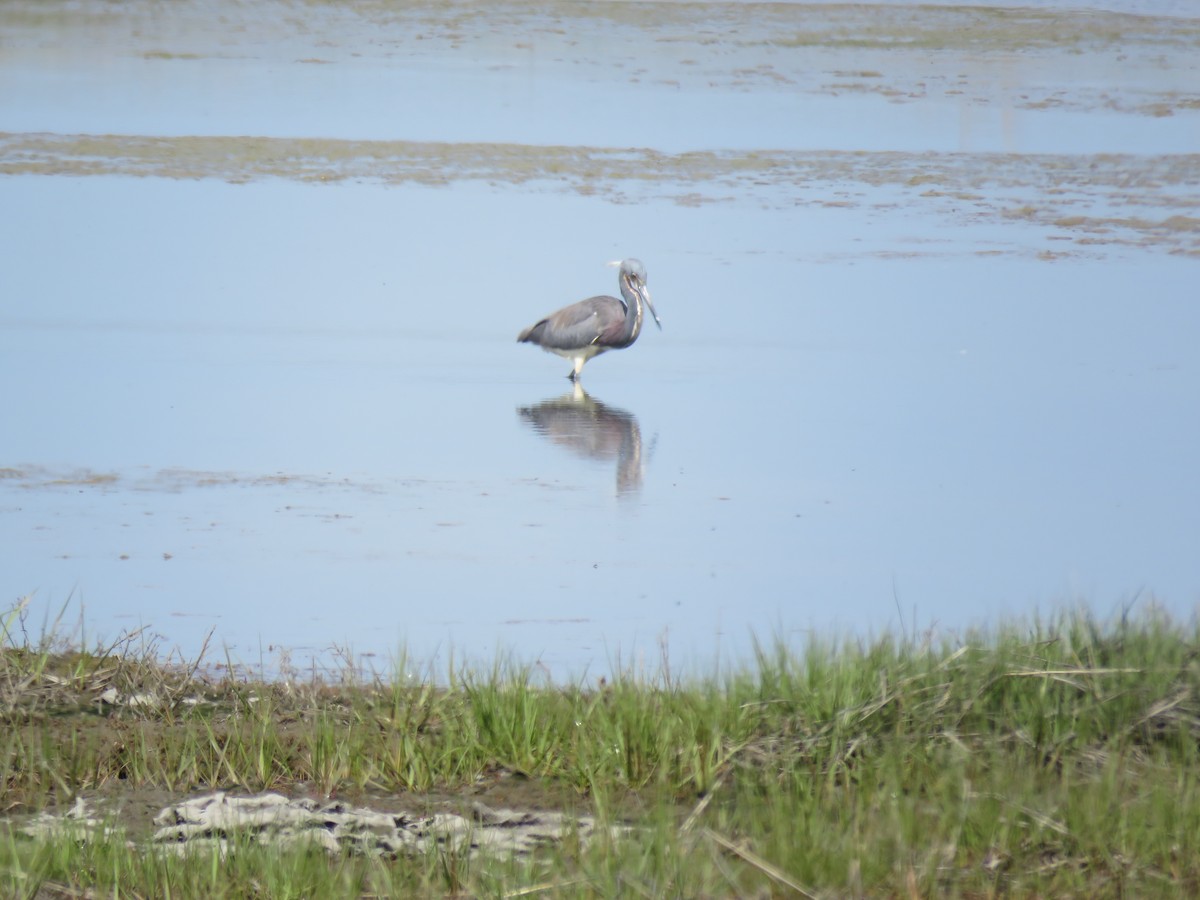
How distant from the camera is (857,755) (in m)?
4.47

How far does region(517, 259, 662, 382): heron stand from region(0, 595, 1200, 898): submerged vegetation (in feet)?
15.3

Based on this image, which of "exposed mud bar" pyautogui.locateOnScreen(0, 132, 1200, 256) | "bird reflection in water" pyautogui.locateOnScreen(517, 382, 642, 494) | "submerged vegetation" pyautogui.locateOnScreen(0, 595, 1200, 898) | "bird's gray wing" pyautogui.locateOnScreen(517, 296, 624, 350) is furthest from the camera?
"exposed mud bar" pyautogui.locateOnScreen(0, 132, 1200, 256)

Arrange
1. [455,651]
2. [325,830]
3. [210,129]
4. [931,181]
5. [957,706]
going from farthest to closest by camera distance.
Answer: [210,129], [931,181], [455,651], [957,706], [325,830]

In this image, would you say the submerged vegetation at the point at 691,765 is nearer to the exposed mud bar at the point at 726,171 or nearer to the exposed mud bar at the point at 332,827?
the exposed mud bar at the point at 332,827

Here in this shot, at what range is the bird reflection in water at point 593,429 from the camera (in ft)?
26.9

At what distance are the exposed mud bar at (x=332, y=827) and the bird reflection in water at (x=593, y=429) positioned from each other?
11.6ft

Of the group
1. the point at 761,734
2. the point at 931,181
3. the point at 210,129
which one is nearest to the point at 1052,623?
the point at 761,734

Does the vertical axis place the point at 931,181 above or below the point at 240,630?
above

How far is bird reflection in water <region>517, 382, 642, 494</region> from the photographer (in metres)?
8.20

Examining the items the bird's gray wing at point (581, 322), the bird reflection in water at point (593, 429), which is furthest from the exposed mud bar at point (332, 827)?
the bird's gray wing at point (581, 322)

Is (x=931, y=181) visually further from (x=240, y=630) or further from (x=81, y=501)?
(x=240, y=630)

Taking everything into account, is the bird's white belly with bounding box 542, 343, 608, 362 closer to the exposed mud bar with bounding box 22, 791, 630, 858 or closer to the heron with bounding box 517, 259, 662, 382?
the heron with bounding box 517, 259, 662, 382

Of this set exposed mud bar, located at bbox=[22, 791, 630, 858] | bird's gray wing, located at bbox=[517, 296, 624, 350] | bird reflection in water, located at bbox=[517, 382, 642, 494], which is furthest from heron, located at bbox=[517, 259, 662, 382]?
exposed mud bar, located at bbox=[22, 791, 630, 858]

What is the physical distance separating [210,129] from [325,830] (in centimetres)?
1418
